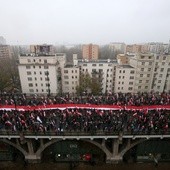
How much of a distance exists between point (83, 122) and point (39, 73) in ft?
81.1

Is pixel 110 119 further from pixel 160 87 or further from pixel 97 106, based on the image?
pixel 160 87

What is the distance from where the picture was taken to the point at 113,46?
A: 152250mm

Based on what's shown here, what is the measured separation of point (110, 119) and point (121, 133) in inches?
96.4

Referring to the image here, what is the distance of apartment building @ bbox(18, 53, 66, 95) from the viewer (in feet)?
139

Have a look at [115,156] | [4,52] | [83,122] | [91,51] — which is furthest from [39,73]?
[4,52]

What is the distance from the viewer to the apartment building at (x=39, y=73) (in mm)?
42250

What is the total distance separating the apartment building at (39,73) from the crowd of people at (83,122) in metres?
19.4

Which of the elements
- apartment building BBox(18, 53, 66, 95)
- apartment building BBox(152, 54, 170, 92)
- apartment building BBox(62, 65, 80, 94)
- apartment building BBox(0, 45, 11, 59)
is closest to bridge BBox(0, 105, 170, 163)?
apartment building BBox(18, 53, 66, 95)

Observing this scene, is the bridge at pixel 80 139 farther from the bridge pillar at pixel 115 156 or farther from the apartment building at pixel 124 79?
the apartment building at pixel 124 79

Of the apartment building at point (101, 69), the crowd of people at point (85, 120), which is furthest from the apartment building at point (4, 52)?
the crowd of people at point (85, 120)

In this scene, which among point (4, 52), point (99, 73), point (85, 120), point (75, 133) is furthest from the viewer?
point (4, 52)

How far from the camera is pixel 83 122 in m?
23.2

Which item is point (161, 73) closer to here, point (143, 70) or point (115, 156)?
point (143, 70)

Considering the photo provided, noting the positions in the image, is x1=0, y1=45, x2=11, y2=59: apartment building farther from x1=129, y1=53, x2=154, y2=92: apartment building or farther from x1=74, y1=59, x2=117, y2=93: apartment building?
x1=129, y1=53, x2=154, y2=92: apartment building
